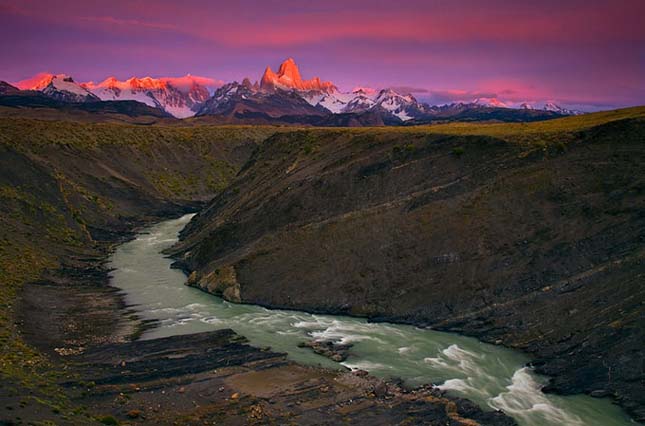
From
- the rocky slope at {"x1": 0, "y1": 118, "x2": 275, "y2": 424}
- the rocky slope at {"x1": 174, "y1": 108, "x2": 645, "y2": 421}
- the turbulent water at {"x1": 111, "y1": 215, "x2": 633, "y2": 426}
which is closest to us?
the turbulent water at {"x1": 111, "y1": 215, "x2": 633, "y2": 426}

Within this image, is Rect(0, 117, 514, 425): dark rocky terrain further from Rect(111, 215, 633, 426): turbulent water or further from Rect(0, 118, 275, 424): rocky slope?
Rect(111, 215, 633, 426): turbulent water

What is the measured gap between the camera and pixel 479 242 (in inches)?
2244

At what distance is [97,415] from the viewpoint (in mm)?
34969

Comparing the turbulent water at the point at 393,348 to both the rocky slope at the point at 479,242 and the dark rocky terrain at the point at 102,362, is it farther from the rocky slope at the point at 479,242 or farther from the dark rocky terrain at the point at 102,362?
the dark rocky terrain at the point at 102,362

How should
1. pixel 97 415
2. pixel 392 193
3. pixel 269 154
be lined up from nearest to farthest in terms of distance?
pixel 97 415 < pixel 392 193 < pixel 269 154

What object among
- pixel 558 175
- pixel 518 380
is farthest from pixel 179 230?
pixel 518 380

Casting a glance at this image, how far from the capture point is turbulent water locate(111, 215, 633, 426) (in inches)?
1481

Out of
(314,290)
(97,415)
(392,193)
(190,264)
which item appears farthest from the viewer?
(190,264)

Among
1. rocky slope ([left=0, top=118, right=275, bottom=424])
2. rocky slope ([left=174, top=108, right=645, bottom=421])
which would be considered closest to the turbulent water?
rocky slope ([left=174, top=108, right=645, bottom=421])

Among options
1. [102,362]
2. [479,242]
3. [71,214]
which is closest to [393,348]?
[479,242]

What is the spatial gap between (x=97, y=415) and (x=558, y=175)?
47.1 m

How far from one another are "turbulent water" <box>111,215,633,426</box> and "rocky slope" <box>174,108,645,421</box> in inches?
62.2

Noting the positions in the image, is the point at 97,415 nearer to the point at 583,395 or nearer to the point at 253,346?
the point at 253,346

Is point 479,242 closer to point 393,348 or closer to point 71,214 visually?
point 393,348
